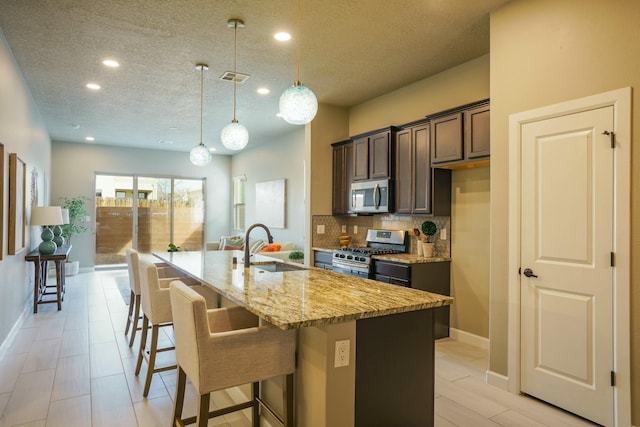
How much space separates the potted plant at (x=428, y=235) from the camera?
4312 mm

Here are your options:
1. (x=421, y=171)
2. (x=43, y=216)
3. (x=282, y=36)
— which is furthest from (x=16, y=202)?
(x=421, y=171)

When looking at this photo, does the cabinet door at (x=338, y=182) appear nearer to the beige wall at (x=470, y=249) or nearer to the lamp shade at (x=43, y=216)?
the beige wall at (x=470, y=249)

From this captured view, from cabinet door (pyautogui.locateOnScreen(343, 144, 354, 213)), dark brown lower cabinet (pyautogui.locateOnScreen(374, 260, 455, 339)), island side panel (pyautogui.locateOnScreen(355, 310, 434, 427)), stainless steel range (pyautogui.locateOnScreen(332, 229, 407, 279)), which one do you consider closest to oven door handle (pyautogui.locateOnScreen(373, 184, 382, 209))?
stainless steel range (pyautogui.locateOnScreen(332, 229, 407, 279))

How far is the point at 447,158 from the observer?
3934 mm

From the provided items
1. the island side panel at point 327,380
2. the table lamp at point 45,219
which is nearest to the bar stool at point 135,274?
the island side panel at point 327,380

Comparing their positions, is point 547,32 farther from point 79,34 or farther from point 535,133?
point 79,34

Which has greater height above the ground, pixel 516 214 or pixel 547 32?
pixel 547 32

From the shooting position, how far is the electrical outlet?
5.98ft

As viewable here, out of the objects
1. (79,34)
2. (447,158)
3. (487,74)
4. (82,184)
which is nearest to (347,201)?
(447,158)

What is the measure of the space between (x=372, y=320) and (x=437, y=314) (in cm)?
252

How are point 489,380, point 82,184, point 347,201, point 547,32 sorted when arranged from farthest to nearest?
point 82,184 < point 347,201 < point 489,380 < point 547,32

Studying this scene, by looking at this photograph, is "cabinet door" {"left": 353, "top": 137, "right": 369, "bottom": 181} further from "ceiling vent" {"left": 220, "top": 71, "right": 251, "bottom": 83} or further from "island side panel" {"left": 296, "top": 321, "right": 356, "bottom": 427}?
"island side panel" {"left": 296, "top": 321, "right": 356, "bottom": 427}

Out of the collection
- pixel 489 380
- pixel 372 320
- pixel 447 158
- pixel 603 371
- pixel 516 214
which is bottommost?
pixel 489 380

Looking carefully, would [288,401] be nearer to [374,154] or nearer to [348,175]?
[374,154]
